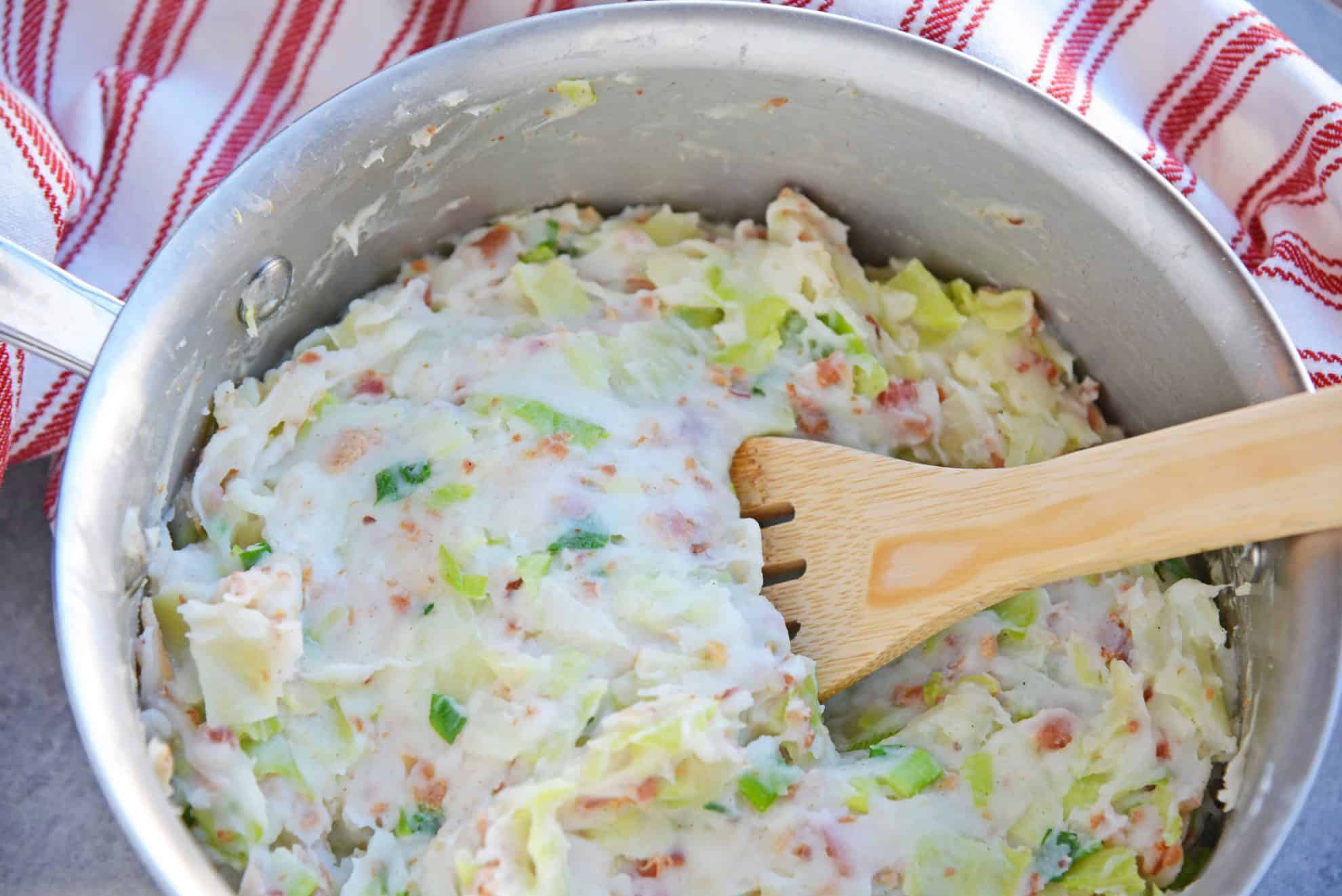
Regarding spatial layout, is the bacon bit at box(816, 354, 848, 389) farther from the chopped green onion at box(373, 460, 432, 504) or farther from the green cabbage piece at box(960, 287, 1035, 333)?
the chopped green onion at box(373, 460, 432, 504)

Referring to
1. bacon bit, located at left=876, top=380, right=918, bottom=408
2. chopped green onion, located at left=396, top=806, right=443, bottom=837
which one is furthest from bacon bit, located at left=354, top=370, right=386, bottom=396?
bacon bit, located at left=876, top=380, right=918, bottom=408

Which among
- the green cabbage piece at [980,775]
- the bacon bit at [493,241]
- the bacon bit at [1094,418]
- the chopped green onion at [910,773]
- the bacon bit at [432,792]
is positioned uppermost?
the bacon bit at [1094,418]

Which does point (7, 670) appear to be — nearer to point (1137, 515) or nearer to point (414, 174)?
point (414, 174)

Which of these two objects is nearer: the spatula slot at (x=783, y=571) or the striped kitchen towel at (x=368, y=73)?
the spatula slot at (x=783, y=571)

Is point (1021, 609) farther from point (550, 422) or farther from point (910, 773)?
point (550, 422)

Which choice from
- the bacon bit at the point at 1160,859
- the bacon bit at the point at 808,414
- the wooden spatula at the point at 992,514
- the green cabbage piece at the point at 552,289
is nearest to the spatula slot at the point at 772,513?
the wooden spatula at the point at 992,514

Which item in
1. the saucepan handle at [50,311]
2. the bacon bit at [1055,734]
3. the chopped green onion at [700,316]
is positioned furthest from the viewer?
the chopped green onion at [700,316]

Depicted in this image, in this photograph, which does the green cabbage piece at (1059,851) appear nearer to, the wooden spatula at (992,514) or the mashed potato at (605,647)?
the mashed potato at (605,647)
